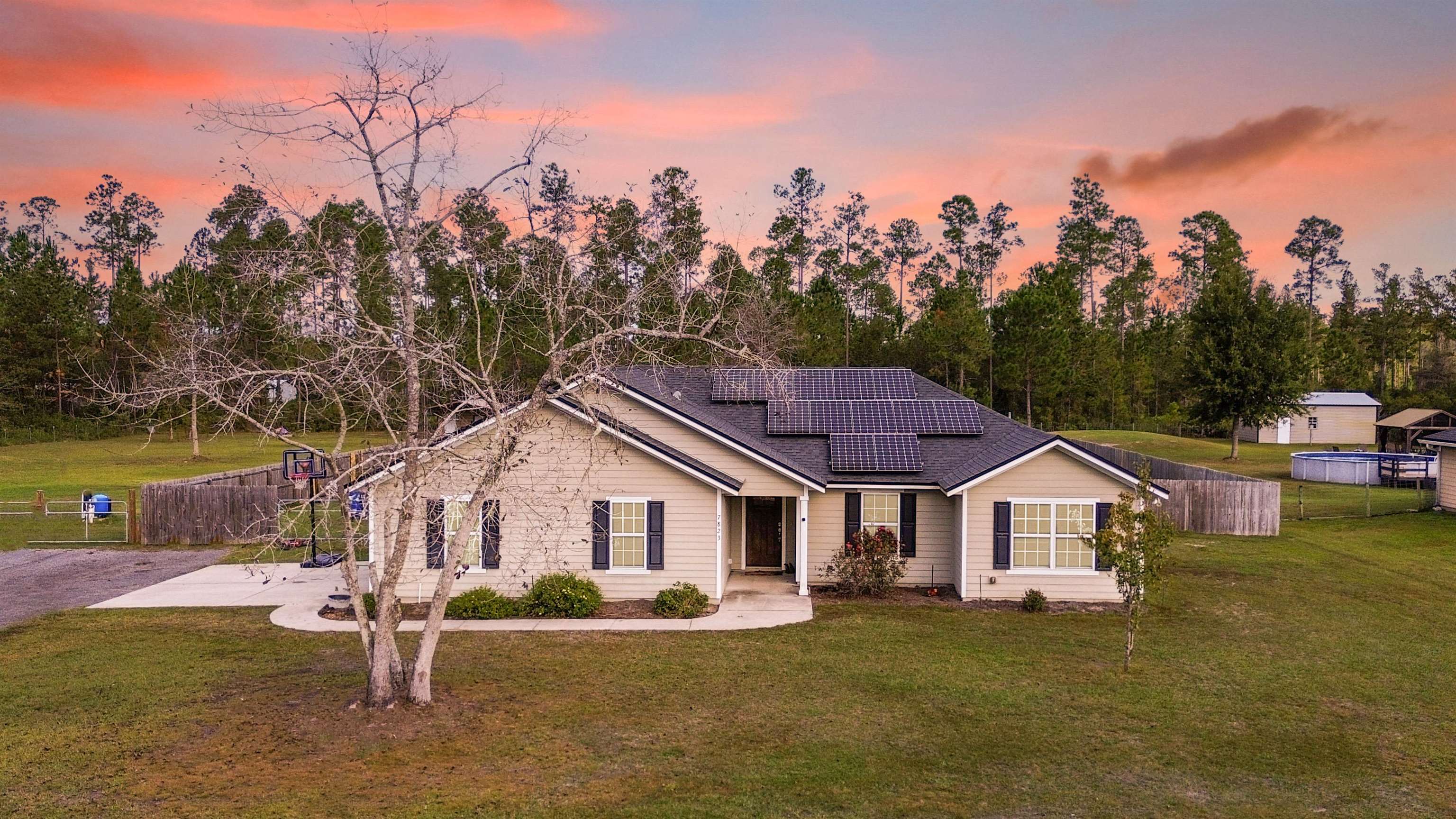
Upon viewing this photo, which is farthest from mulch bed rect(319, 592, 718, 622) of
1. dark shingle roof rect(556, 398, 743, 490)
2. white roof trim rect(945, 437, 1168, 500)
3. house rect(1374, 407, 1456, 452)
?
house rect(1374, 407, 1456, 452)

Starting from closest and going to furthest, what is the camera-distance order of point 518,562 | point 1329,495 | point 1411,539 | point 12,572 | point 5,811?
1. point 5,811
2. point 518,562
3. point 12,572
4. point 1411,539
5. point 1329,495

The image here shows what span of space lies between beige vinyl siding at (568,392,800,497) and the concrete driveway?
23.5 ft

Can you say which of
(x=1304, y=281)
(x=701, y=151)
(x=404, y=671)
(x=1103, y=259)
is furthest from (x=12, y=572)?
(x=1304, y=281)

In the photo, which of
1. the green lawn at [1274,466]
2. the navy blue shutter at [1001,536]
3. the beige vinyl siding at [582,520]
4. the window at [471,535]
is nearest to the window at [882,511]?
the navy blue shutter at [1001,536]

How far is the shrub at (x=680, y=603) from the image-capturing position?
16.8 m

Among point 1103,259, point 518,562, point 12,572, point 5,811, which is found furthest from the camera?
point 1103,259

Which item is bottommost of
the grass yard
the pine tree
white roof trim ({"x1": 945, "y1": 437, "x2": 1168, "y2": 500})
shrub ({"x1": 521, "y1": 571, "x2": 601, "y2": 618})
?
the grass yard

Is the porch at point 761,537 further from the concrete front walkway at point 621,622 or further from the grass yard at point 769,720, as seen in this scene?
the grass yard at point 769,720

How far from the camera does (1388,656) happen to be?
14.2 metres

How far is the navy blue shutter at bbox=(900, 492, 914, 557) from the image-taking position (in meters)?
19.6

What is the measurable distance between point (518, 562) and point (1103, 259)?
264 feet

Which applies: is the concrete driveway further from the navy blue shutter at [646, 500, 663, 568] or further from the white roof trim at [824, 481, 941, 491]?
the white roof trim at [824, 481, 941, 491]

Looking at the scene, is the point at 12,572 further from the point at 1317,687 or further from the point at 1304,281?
the point at 1304,281

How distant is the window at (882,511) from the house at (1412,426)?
4133cm
